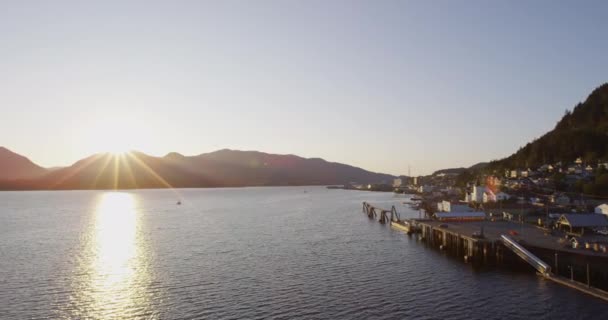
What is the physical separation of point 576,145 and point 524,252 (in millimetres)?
139964

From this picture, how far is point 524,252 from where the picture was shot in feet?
151

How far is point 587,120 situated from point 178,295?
686ft

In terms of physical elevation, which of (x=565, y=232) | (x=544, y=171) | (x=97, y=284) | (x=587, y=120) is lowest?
(x=97, y=284)

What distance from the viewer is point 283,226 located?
299 ft

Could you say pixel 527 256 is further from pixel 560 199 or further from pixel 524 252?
pixel 560 199

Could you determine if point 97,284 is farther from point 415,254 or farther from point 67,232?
point 67,232

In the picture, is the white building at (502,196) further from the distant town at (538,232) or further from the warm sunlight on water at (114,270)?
the warm sunlight on water at (114,270)

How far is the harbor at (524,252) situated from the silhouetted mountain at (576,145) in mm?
100403

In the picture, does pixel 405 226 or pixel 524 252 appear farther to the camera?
pixel 405 226

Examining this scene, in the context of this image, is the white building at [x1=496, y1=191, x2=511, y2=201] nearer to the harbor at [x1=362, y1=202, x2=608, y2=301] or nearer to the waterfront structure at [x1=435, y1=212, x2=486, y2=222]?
the waterfront structure at [x1=435, y1=212, x2=486, y2=222]

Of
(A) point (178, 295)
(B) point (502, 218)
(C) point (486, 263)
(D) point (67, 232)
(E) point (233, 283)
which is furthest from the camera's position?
(D) point (67, 232)

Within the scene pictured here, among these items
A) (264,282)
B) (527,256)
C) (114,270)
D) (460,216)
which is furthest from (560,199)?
(114,270)

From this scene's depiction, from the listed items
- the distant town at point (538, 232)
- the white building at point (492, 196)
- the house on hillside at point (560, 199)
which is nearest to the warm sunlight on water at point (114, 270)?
the distant town at point (538, 232)

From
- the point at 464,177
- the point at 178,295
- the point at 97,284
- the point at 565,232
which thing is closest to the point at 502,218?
the point at 565,232
